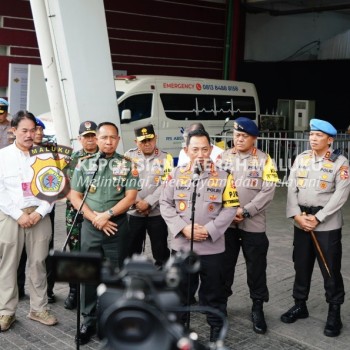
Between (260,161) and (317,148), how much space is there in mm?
475

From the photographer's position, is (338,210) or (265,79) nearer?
(338,210)

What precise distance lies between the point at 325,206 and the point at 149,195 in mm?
1700

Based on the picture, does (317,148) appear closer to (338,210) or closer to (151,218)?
(338,210)

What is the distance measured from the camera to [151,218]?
5453 millimetres

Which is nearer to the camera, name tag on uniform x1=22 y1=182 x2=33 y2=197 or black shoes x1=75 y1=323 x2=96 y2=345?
black shoes x1=75 y1=323 x2=96 y2=345

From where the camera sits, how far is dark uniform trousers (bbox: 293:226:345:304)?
4.61m

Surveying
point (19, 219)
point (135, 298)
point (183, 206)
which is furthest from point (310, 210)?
point (135, 298)

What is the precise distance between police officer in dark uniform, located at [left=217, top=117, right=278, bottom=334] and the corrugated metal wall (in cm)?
1074

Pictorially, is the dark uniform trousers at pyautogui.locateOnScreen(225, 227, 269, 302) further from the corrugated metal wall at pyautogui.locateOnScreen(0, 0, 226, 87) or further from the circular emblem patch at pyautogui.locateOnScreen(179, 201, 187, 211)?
the corrugated metal wall at pyautogui.locateOnScreen(0, 0, 226, 87)

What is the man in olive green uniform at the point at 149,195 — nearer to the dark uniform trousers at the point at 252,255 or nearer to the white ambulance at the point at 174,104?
the dark uniform trousers at the point at 252,255

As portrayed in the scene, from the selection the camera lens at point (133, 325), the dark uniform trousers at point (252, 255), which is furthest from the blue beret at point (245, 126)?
the camera lens at point (133, 325)

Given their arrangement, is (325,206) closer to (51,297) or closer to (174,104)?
(51,297)

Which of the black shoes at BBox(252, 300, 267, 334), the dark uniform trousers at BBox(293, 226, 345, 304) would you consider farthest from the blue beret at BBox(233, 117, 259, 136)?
the black shoes at BBox(252, 300, 267, 334)

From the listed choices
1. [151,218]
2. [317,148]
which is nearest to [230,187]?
[317,148]
